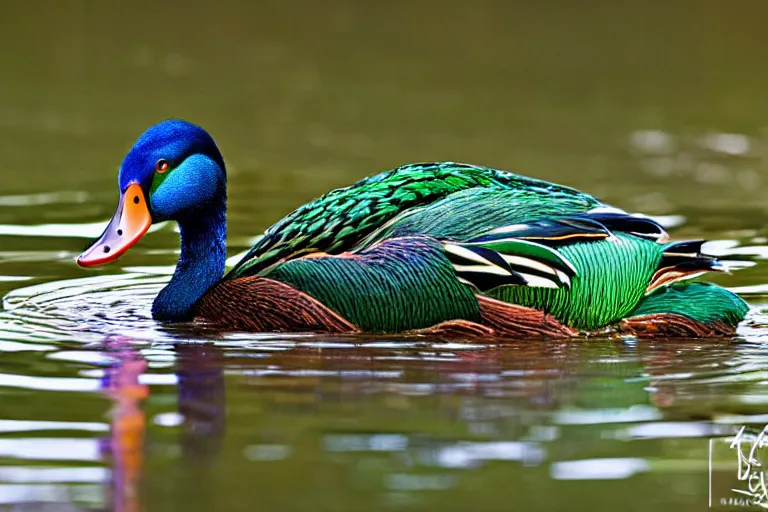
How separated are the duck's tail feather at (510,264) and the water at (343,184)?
371 mm

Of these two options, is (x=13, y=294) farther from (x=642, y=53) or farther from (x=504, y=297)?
(x=642, y=53)

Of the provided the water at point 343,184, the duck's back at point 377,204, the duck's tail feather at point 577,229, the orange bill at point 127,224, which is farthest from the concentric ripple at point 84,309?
the duck's tail feather at point 577,229

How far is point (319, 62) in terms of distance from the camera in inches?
917

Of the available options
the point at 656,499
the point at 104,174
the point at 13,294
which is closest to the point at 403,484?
the point at 656,499

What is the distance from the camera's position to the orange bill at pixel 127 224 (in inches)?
379

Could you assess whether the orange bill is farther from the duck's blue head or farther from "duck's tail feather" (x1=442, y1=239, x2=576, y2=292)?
"duck's tail feather" (x1=442, y1=239, x2=576, y2=292)

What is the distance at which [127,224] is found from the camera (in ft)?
31.7

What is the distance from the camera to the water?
6.66m

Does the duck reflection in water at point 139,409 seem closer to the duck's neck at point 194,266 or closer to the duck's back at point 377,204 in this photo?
the duck's neck at point 194,266

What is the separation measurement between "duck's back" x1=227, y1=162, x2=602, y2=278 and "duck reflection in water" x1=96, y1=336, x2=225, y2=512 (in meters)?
0.87

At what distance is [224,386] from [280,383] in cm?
27

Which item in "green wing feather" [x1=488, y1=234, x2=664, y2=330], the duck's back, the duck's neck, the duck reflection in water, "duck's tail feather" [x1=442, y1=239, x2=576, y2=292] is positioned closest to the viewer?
the duck reflection in water

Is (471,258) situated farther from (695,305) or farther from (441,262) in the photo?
(695,305)

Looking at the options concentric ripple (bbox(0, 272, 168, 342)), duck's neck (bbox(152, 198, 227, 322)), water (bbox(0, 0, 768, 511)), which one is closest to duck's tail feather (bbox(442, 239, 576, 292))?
water (bbox(0, 0, 768, 511))
